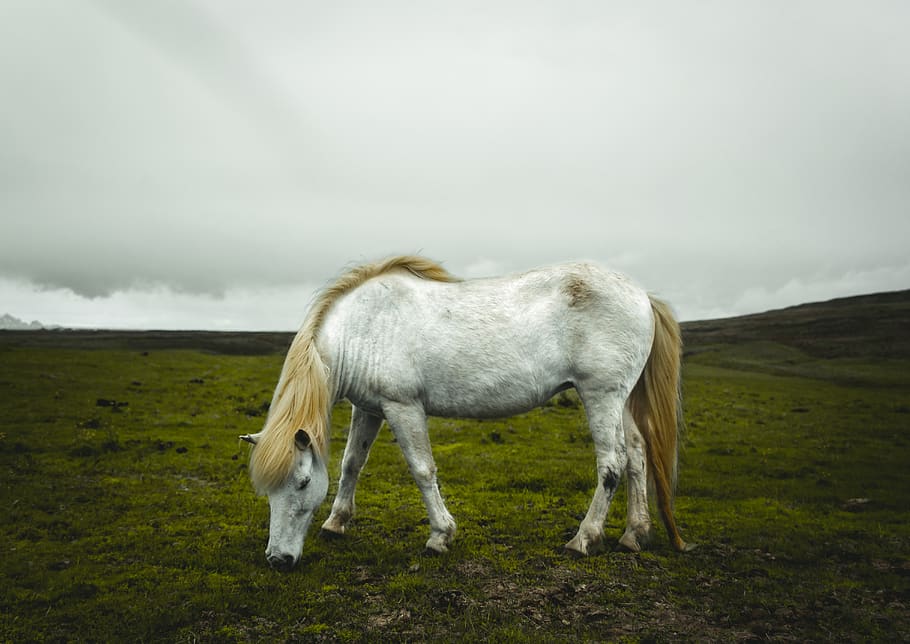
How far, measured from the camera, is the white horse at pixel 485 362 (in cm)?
610

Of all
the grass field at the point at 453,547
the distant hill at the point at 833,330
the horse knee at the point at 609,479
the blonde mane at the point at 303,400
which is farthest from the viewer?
the distant hill at the point at 833,330

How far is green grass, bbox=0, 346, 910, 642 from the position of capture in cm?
459

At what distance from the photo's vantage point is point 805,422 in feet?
62.1

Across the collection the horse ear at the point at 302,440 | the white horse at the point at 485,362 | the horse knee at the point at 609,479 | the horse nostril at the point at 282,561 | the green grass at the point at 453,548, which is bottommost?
the green grass at the point at 453,548

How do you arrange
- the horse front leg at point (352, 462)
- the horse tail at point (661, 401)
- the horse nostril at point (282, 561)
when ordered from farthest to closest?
the horse front leg at point (352, 462) < the horse tail at point (661, 401) < the horse nostril at point (282, 561)

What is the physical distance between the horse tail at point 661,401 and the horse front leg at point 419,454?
277 centimetres

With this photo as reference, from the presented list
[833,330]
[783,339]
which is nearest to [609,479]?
[783,339]

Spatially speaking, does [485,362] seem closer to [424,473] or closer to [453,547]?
[424,473]

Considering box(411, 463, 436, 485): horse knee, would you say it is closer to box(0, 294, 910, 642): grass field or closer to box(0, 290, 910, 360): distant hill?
box(0, 294, 910, 642): grass field

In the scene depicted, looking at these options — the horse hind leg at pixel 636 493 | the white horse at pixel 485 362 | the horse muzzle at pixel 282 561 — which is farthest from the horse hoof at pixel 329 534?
the horse hind leg at pixel 636 493

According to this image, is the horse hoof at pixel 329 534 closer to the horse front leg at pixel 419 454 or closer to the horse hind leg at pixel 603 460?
the horse front leg at pixel 419 454

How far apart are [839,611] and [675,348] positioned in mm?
3191

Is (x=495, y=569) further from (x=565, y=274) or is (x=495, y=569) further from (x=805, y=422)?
(x=805, y=422)

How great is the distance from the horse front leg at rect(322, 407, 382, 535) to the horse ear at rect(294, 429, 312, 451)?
128cm
